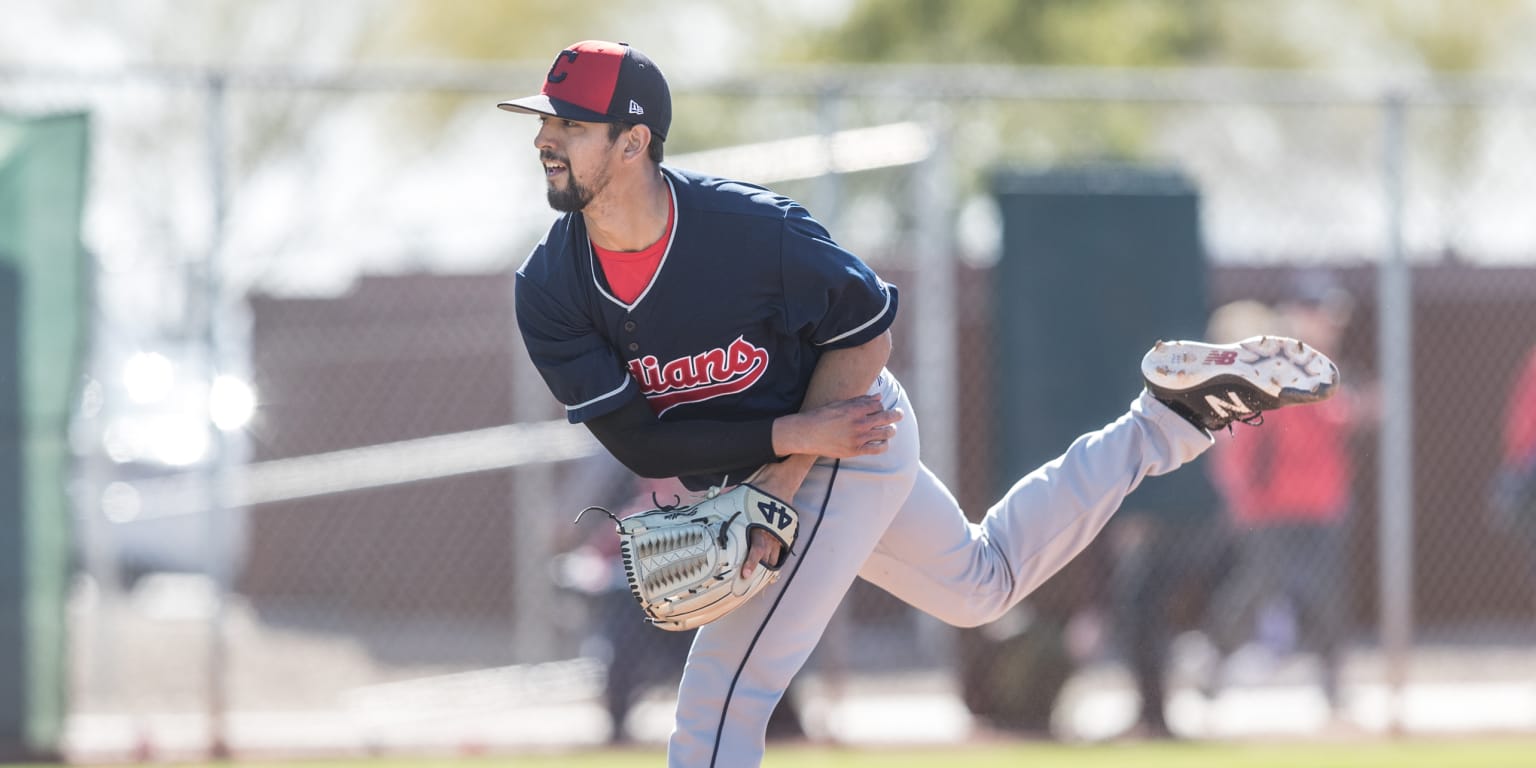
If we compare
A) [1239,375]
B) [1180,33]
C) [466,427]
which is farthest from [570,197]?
[1180,33]

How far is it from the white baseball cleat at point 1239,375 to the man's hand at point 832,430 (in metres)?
0.83

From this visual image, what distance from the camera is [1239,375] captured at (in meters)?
4.44

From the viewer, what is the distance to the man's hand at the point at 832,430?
13.1 ft

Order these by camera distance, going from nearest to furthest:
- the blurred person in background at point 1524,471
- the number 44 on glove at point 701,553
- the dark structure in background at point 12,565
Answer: the number 44 on glove at point 701,553, the dark structure in background at point 12,565, the blurred person in background at point 1524,471

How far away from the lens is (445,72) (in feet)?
25.7

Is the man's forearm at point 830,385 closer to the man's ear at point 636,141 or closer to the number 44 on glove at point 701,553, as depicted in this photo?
the number 44 on glove at point 701,553

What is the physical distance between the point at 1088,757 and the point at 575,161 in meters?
4.26

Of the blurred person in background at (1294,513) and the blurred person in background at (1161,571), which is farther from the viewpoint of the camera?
the blurred person in background at (1294,513)

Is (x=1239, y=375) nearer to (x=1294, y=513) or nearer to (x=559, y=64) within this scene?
(x=559, y=64)

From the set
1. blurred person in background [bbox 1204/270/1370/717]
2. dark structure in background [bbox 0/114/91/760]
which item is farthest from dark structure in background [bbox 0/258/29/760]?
blurred person in background [bbox 1204/270/1370/717]

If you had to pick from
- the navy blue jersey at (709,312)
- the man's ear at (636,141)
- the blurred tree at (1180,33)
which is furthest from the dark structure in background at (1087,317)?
the blurred tree at (1180,33)

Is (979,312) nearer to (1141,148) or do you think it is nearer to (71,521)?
(71,521)

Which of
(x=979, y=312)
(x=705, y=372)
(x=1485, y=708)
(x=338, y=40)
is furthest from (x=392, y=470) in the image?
(x=338, y=40)

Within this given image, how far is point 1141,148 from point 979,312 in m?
11.2
